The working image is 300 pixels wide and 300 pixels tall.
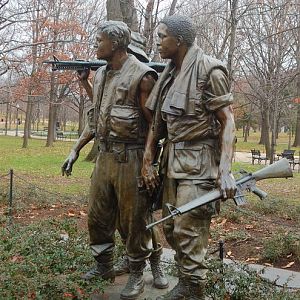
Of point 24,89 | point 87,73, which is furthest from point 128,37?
point 24,89

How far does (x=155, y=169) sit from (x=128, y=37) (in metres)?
1.11

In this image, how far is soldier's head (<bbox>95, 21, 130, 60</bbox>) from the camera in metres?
3.96

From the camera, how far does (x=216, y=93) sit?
3555mm

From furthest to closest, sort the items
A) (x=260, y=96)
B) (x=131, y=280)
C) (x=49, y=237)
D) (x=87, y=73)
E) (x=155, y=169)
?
1. (x=260, y=96)
2. (x=49, y=237)
3. (x=87, y=73)
4. (x=131, y=280)
5. (x=155, y=169)

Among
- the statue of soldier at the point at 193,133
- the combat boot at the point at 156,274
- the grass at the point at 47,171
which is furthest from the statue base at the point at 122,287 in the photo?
the grass at the point at 47,171

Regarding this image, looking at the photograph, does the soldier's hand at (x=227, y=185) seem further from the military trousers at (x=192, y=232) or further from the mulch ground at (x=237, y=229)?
the mulch ground at (x=237, y=229)

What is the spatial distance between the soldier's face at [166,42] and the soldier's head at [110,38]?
0.42 metres

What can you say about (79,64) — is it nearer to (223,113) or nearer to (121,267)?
(223,113)

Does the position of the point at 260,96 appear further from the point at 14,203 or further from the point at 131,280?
the point at 131,280

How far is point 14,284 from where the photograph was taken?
399 centimetres

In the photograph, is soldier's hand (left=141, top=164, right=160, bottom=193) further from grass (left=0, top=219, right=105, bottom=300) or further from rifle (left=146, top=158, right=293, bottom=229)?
grass (left=0, top=219, right=105, bottom=300)

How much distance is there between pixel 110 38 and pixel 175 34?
1.98 ft

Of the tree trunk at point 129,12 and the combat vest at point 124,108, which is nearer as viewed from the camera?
the combat vest at point 124,108

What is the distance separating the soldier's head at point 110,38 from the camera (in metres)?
3.96
